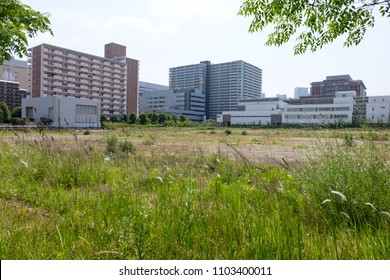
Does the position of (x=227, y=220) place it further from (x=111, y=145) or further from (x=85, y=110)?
(x=85, y=110)

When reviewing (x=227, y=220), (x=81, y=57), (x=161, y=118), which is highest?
(x=81, y=57)

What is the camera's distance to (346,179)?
3340mm

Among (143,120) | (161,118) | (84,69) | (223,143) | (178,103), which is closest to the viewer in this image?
(223,143)

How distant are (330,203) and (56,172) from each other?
197 inches

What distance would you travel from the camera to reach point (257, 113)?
370 ft

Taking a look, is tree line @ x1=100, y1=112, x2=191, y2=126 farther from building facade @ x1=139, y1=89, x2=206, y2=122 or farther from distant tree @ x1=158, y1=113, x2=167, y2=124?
building facade @ x1=139, y1=89, x2=206, y2=122

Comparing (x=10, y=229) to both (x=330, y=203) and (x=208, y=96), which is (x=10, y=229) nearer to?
(x=330, y=203)

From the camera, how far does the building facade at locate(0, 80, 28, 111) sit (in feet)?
372

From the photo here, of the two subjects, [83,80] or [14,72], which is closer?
[83,80]

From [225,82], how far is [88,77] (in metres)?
94.3

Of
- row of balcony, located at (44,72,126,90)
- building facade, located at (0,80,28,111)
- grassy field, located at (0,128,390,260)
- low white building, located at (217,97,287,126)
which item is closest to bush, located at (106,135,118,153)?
grassy field, located at (0,128,390,260)

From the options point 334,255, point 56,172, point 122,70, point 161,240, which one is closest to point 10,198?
point 56,172

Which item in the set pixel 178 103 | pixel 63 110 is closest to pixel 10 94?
pixel 63 110

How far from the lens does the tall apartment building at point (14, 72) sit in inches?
5025
